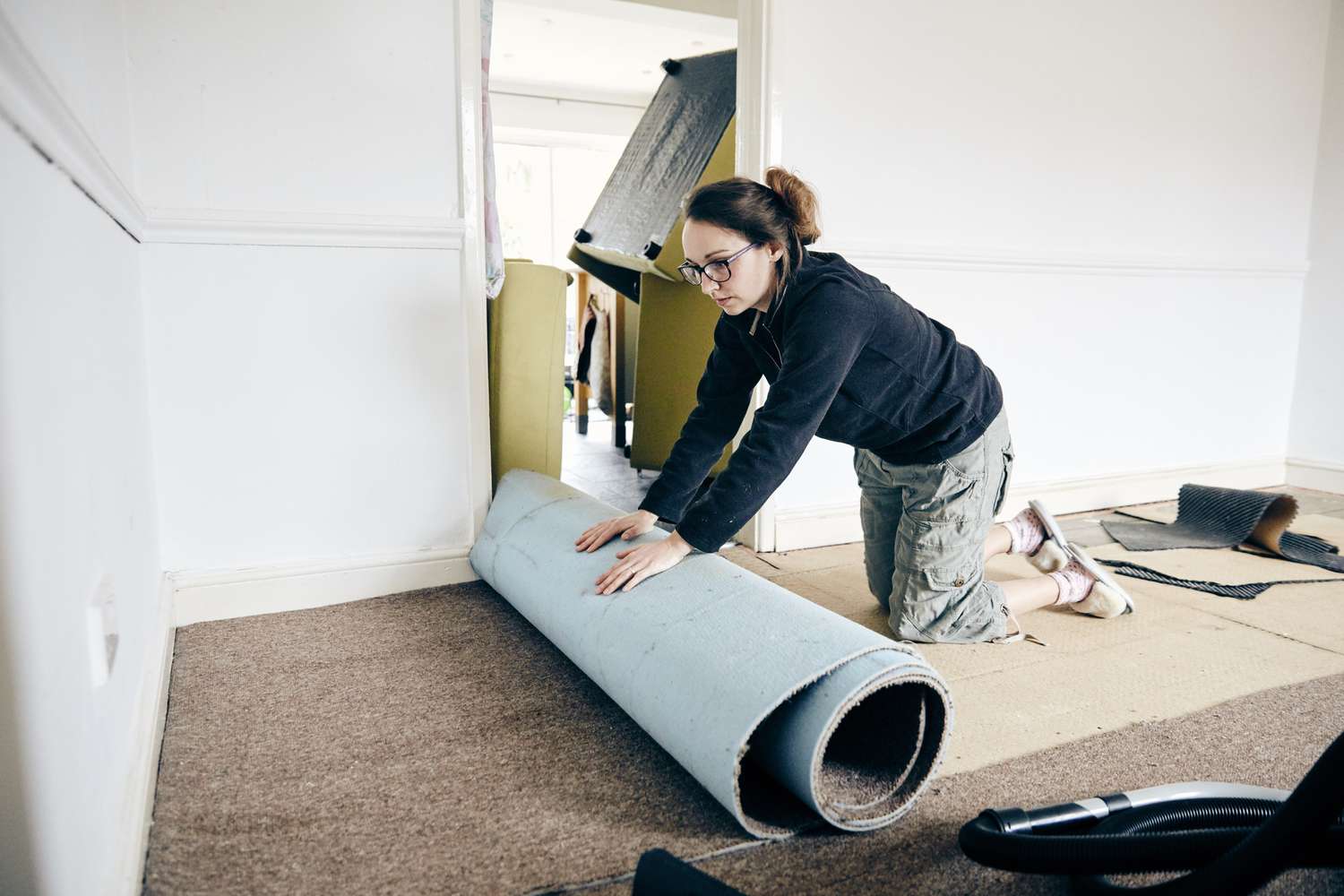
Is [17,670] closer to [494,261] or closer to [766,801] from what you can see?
[766,801]

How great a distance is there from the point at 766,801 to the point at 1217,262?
280 centimetres

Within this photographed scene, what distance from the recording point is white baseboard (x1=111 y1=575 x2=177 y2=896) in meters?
0.90

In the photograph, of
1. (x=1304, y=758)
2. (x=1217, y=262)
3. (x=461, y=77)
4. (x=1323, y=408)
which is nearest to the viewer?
(x=1304, y=758)

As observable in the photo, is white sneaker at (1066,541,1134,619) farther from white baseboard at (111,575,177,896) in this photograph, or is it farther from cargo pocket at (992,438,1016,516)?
white baseboard at (111,575,177,896)

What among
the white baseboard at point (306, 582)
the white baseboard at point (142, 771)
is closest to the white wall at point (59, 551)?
the white baseboard at point (142, 771)

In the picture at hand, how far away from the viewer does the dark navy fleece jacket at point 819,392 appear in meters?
1.32

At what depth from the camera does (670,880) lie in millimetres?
831

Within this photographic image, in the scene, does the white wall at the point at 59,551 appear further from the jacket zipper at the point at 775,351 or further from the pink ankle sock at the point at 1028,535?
the pink ankle sock at the point at 1028,535

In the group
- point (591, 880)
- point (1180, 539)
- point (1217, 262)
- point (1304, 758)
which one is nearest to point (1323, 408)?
point (1217, 262)

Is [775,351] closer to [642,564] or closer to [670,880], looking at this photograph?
[642,564]

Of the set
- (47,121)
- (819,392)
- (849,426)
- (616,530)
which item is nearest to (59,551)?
(47,121)

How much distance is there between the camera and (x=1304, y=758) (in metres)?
1.21

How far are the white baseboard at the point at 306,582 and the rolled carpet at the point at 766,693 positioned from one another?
70cm

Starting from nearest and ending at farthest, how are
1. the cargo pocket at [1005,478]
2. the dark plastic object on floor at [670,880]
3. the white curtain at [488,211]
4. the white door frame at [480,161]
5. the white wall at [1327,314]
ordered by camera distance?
1. the dark plastic object on floor at [670,880]
2. the cargo pocket at [1005,478]
3. the white door frame at [480,161]
4. the white curtain at [488,211]
5. the white wall at [1327,314]
